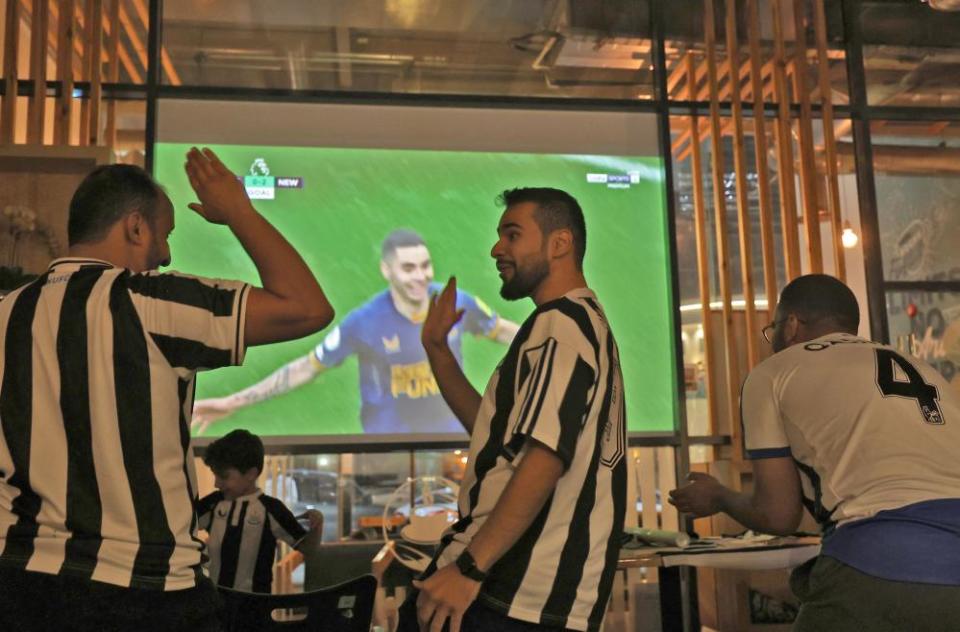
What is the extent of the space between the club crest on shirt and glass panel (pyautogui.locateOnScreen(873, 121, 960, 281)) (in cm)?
262

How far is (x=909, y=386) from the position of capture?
217 cm

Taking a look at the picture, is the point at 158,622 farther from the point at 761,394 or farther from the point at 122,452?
the point at 761,394

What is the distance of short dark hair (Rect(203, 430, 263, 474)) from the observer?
3.76 metres

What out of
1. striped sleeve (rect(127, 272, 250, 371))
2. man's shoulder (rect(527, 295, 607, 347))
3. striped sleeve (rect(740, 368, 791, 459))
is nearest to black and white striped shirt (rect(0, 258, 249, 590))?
striped sleeve (rect(127, 272, 250, 371))

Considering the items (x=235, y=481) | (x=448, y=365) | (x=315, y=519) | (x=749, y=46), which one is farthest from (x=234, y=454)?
(x=749, y=46)

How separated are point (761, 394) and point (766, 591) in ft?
8.70

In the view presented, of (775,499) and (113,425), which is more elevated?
(113,425)

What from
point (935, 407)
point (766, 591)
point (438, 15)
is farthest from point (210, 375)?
point (935, 407)

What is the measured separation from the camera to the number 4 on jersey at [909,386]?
2.14 meters

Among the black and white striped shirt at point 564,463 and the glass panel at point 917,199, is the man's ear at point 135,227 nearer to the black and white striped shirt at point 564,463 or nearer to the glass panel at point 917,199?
the black and white striped shirt at point 564,463

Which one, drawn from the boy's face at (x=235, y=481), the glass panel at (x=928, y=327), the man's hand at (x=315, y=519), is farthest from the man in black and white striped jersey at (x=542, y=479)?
the glass panel at (x=928, y=327)

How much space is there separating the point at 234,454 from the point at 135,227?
7.04 feet

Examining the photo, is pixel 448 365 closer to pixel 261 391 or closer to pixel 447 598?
pixel 447 598

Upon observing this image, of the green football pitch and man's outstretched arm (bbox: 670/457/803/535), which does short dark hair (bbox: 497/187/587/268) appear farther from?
the green football pitch
